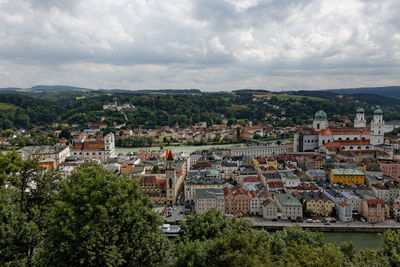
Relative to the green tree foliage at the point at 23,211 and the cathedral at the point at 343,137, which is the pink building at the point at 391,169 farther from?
the green tree foliage at the point at 23,211

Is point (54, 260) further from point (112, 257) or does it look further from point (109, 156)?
point (109, 156)

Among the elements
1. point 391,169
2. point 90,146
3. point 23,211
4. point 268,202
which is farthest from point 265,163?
point 23,211

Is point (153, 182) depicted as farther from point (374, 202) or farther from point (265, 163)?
point (374, 202)

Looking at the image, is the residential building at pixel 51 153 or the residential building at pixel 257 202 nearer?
the residential building at pixel 257 202

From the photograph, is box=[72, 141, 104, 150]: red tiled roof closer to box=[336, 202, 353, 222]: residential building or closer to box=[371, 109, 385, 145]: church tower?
box=[336, 202, 353, 222]: residential building

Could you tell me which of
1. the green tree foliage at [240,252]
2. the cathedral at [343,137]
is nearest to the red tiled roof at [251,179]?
the green tree foliage at [240,252]
